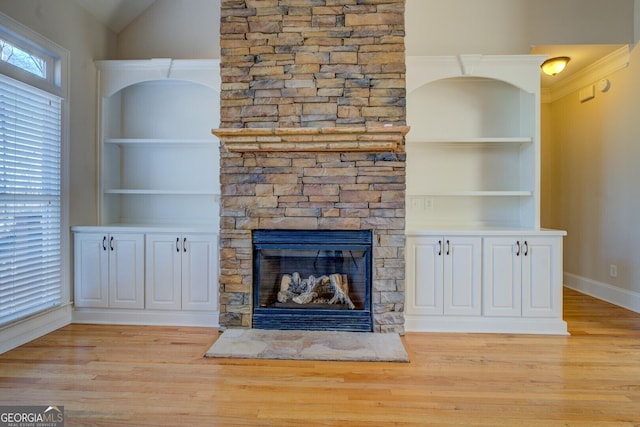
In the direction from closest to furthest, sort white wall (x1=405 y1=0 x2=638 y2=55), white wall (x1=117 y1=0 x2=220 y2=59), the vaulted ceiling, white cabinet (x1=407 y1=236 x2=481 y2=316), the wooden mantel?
the wooden mantel < white cabinet (x1=407 y1=236 x2=481 y2=316) < the vaulted ceiling < white wall (x1=405 y1=0 x2=638 y2=55) < white wall (x1=117 y1=0 x2=220 y2=59)


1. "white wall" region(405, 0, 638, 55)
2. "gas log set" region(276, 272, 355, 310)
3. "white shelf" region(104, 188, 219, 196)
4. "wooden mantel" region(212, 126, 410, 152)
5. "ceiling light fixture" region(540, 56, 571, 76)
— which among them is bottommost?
"gas log set" region(276, 272, 355, 310)

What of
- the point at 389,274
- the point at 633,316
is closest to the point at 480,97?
the point at 389,274

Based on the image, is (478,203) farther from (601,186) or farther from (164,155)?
(164,155)

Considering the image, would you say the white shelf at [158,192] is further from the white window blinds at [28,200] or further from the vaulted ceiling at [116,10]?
the vaulted ceiling at [116,10]

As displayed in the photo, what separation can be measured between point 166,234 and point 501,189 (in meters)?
3.30

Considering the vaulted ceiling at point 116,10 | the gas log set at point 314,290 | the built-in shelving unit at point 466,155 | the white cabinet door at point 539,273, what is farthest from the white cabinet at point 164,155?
the white cabinet door at point 539,273

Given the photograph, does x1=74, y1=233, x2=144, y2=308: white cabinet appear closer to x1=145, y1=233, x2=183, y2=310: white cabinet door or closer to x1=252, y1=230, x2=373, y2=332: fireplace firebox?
x1=145, y1=233, x2=183, y2=310: white cabinet door

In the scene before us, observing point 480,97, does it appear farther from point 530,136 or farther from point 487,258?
point 487,258

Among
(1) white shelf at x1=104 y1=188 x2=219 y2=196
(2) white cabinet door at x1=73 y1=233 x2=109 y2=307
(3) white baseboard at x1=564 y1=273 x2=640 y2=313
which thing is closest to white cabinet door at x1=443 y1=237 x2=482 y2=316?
(3) white baseboard at x1=564 y1=273 x2=640 y2=313

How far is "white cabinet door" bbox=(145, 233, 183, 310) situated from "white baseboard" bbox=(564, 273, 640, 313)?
4.47m

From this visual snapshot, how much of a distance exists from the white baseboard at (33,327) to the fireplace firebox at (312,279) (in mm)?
1724

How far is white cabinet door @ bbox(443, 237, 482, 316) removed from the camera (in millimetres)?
3109

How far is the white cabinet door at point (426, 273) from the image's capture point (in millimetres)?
3119

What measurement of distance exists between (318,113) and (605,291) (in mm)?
3791
